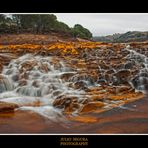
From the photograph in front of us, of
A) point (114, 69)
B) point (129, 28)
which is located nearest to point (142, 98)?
point (114, 69)

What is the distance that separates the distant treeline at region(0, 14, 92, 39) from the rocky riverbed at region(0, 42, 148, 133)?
0.44 feet

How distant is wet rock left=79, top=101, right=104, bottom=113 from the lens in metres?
4.18

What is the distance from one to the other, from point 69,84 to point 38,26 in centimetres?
66

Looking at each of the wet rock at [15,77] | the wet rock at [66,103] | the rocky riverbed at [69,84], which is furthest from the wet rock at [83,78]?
the wet rock at [15,77]

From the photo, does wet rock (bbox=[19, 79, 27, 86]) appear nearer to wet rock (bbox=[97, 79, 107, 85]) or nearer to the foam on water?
the foam on water

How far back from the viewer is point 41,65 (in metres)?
4.32

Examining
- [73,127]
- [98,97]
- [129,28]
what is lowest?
[73,127]

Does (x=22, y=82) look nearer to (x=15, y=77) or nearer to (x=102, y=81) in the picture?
(x=15, y=77)

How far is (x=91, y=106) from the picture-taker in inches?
165

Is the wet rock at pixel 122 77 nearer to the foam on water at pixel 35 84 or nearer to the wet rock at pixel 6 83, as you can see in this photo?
the foam on water at pixel 35 84

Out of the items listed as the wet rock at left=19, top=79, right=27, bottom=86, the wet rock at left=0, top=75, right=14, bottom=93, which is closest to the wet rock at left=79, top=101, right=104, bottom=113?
the wet rock at left=19, top=79, right=27, bottom=86
